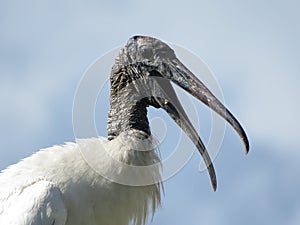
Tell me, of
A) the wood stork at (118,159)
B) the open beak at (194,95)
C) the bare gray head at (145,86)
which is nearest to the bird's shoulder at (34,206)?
the wood stork at (118,159)

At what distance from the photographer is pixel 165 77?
48.8 ft

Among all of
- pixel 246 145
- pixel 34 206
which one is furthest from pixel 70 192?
pixel 246 145

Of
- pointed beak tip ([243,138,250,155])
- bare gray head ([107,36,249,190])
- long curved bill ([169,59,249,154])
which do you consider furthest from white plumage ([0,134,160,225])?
pointed beak tip ([243,138,250,155])

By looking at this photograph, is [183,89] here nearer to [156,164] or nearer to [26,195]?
[156,164]

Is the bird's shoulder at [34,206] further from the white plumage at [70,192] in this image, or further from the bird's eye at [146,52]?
the bird's eye at [146,52]

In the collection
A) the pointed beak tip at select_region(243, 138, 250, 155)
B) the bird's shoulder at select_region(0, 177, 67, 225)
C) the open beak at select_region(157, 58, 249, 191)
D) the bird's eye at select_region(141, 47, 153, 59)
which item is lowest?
the bird's shoulder at select_region(0, 177, 67, 225)

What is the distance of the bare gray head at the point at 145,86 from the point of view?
1466 centimetres

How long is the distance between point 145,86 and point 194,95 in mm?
655

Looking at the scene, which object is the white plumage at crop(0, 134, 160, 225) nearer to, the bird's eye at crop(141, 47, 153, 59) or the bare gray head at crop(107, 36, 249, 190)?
the bare gray head at crop(107, 36, 249, 190)

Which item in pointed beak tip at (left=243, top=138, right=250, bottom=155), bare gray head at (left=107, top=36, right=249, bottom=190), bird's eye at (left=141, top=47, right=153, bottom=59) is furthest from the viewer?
bird's eye at (left=141, top=47, right=153, bottom=59)

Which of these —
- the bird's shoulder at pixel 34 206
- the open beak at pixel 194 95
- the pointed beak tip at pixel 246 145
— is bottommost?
the bird's shoulder at pixel 34 206

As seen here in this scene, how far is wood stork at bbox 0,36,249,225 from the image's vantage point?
14078 mm

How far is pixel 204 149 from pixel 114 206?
0.84 metres

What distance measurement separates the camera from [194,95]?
47.5 feet
